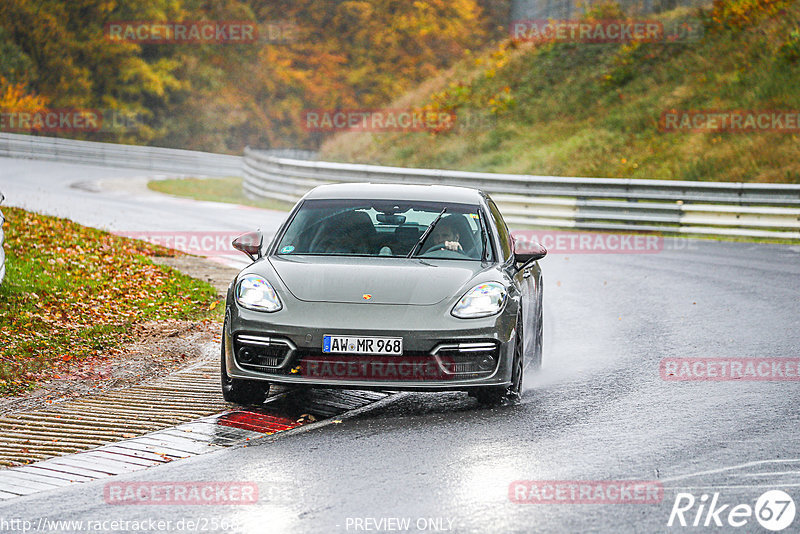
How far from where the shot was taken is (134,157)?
41.7 meters

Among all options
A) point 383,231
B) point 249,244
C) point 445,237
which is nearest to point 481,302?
point 445,237

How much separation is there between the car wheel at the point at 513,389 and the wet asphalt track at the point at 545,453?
0.31ft

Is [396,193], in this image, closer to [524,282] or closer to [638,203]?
[524,282]

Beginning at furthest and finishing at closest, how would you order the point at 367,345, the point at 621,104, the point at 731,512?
the point at 621,104 → the point at 367,345 → the point at 731,512

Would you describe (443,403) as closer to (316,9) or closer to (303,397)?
(303,397)

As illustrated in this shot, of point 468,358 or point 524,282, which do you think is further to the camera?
point 524,282

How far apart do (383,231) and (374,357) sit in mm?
1622

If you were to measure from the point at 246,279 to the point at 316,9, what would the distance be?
63.5 metres

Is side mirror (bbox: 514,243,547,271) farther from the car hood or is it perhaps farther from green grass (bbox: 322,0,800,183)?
green grass (bbox: 322,0,800,183)

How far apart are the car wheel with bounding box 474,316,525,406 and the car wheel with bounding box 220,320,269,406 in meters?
1.45

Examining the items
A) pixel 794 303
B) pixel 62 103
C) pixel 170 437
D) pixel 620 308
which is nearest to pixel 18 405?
pixel 170 437

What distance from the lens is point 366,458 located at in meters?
6.47

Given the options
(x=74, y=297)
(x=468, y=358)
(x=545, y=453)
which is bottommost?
(x=545, y=453)

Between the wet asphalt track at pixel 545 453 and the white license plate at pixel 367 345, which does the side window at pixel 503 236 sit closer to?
the wet asphalt track at pixel 545 453
